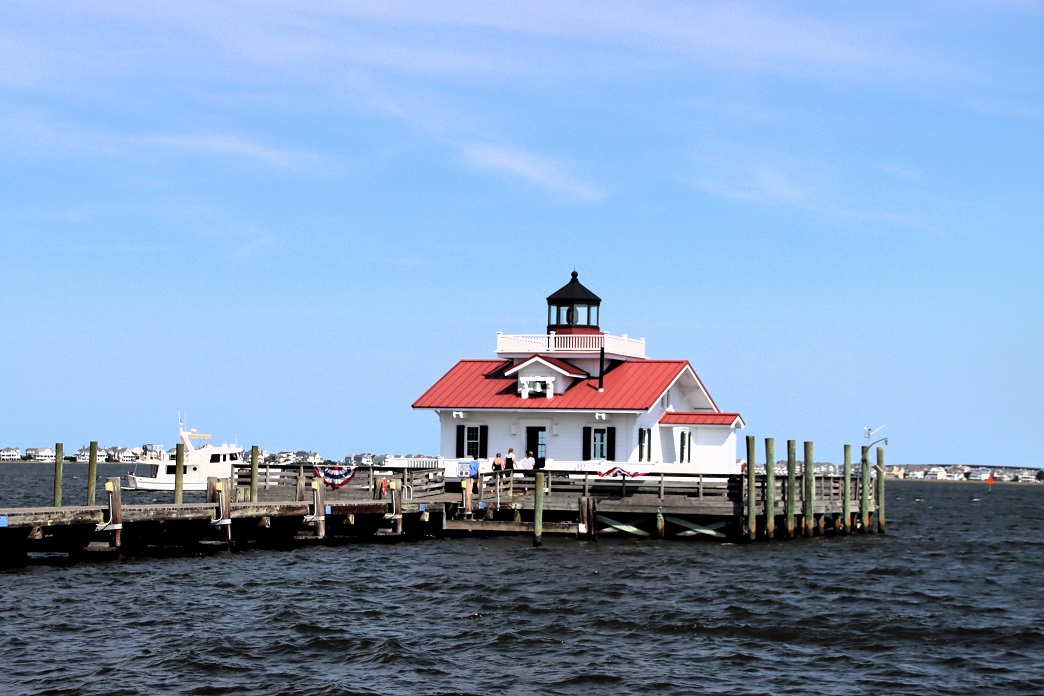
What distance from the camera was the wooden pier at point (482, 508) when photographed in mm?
34375

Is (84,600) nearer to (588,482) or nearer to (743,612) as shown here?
(743,612)

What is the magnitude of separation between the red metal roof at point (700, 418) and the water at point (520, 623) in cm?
1043

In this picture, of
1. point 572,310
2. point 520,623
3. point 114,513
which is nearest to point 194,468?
point 572,310

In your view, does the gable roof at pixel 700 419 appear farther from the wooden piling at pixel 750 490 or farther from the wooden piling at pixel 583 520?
the wooden piling at pixel 583 520

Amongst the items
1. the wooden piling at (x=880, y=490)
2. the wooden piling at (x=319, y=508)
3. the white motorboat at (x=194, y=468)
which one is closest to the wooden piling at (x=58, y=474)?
the wooden piling at (x=319, y=508)

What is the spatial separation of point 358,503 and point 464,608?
1141cm

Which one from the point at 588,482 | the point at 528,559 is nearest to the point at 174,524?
the point at 528,559

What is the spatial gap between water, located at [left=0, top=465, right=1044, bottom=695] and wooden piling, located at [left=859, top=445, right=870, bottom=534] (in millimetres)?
8053

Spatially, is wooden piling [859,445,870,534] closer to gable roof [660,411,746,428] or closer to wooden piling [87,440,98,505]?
gable roof [660,411,746,428]

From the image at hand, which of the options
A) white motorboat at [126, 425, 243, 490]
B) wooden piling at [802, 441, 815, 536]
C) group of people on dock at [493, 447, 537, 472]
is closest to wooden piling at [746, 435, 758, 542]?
wooden piling at [802, 441, 815, 536]

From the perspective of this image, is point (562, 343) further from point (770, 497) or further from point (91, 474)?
point (91, 474)

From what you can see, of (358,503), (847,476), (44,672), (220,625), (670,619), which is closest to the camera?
(44,672)

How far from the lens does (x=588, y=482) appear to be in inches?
1543

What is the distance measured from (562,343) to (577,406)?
10.8ft
